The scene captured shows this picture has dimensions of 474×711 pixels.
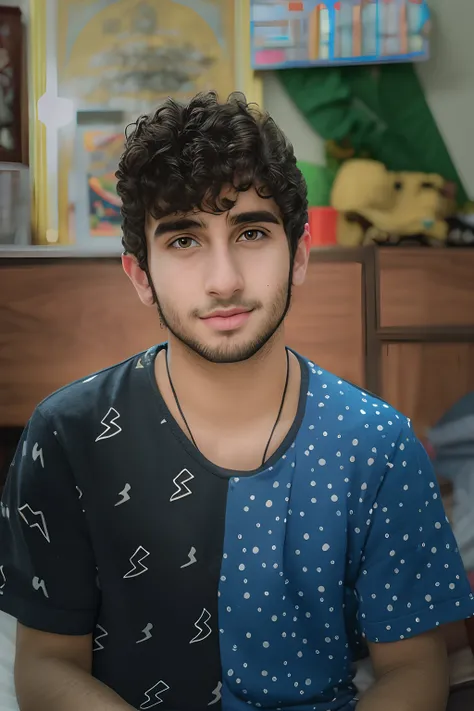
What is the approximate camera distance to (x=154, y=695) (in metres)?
0.99

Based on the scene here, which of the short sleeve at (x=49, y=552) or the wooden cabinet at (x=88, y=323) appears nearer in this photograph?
the short sleeve at (x=49, y=552)

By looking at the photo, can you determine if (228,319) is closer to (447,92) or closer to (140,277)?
(140,277)

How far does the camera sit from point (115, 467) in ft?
3.22

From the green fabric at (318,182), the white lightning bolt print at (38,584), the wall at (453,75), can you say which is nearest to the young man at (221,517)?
the white lightning bolt print at (38,584)

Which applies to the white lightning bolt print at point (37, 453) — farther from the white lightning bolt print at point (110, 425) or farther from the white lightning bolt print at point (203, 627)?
the white lightning bolt print at point (203, 627)

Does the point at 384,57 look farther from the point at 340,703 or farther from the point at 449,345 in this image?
the point at 340,703

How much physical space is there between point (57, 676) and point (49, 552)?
0.15m

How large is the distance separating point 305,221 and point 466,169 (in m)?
0.41

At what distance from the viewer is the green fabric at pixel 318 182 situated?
1.24 meters

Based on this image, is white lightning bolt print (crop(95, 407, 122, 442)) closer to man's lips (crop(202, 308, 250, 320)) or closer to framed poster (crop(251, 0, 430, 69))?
man's lips (crop(202, 308, 250, 320))

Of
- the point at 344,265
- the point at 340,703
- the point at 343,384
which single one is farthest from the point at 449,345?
the point at 340,703

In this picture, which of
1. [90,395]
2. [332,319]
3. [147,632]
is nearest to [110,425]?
[90,395]

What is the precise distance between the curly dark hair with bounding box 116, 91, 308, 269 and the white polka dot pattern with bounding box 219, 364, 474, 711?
0.29 m

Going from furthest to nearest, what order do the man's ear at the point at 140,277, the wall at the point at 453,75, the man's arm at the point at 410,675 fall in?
1. the wall at the point at 453,75
2. the man's ear at the point at 140,277
3. the man's arm at the point at 410,675
